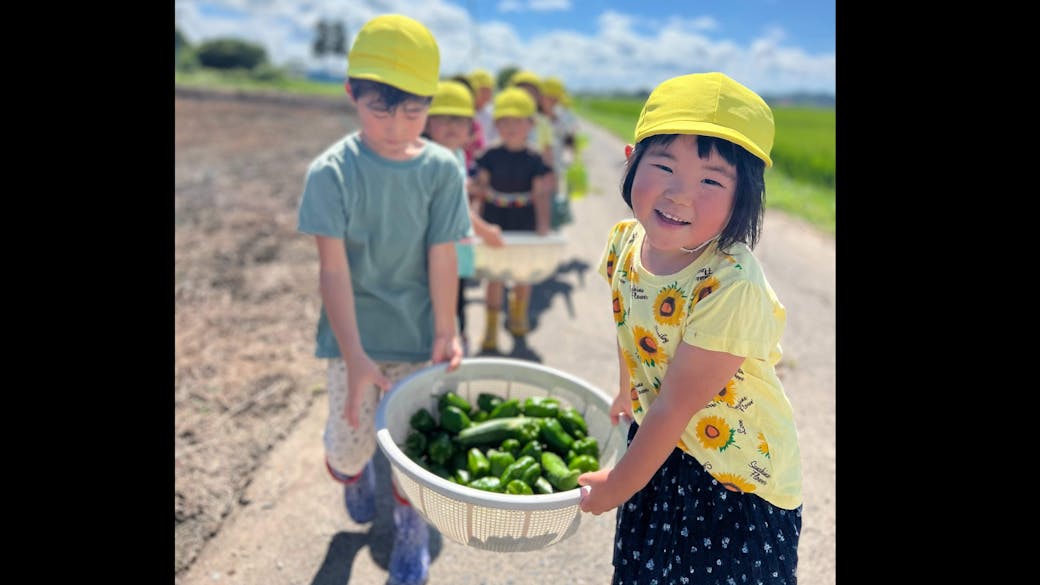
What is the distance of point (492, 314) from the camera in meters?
4.60

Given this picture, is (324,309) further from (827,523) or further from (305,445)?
(827,523)

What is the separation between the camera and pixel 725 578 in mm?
1653

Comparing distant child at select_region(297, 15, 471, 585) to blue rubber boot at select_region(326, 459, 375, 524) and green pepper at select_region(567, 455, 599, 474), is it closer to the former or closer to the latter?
blue rubber boot at select_region(326, 459, 375, 524)

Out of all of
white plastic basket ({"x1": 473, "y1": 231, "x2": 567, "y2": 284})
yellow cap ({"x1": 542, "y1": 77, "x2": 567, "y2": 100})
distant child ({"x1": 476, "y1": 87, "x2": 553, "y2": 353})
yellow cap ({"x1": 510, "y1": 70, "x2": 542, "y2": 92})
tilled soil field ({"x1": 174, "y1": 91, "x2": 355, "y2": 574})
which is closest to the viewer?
tilled soil field ({"x1": 174, "y1": 91, "x2": 355, "y2": 574})

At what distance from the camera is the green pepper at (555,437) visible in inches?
92.6

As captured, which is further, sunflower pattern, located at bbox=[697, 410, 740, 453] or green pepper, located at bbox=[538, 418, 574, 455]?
green pepper, located at bbox=[538, 418, 574, 455]

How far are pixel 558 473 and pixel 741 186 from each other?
3.68 ft

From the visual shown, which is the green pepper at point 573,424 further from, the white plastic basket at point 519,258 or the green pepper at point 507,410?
the white plastic basket at point 519,258

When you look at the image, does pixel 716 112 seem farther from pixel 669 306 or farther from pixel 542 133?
pixel 542 133

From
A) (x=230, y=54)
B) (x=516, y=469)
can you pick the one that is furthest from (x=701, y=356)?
(x=230, y=54)

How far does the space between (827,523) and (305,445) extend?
7.97 feet

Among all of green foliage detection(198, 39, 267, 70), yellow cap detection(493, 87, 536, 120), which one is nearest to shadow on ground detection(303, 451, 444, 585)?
yellow cap detection(493, 87, 536, 120)

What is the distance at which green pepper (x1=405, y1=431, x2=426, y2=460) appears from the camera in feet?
7.65

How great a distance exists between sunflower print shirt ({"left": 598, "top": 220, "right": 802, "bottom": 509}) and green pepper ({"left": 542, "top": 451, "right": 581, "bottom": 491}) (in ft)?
1.60
